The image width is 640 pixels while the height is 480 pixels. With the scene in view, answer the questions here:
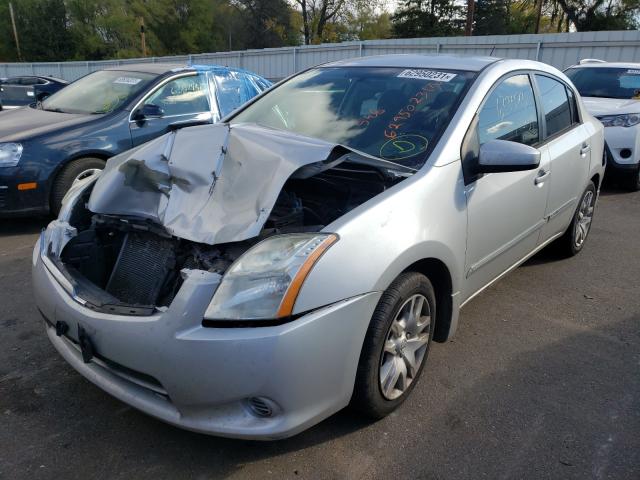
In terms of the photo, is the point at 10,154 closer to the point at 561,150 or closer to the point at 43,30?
the point at 561,150

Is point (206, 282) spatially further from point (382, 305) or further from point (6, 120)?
point (6, 120)

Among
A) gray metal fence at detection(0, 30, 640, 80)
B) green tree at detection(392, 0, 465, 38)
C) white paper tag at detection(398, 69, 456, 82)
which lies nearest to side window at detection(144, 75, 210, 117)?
white paper tag at detection(398, 69, 456, 82)

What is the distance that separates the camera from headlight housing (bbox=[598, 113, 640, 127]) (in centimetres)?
716

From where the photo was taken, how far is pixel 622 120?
23.7 ft

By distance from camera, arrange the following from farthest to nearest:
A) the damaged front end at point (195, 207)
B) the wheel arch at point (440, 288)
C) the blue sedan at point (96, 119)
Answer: the blue sedan at point (96, 119) < the wheel arch at point (440, 288) < the damaged front end at point (195, 207)

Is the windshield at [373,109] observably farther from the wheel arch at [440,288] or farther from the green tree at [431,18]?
the green tree at [431,18]

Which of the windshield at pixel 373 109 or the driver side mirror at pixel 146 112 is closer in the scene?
the windshield at pixel 373 109

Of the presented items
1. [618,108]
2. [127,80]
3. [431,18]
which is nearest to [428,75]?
[127,80]

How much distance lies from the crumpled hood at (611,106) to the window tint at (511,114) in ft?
15.2

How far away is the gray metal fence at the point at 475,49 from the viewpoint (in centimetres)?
1304

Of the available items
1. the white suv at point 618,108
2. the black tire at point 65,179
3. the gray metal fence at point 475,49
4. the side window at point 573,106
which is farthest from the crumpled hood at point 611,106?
the black tire at point 65,179

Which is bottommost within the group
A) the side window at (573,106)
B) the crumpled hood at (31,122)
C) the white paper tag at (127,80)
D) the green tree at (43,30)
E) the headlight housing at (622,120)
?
the headlight housing at (622,120)

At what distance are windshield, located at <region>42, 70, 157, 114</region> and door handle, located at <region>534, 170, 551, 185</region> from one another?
165 inches

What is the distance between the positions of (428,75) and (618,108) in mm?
5503
